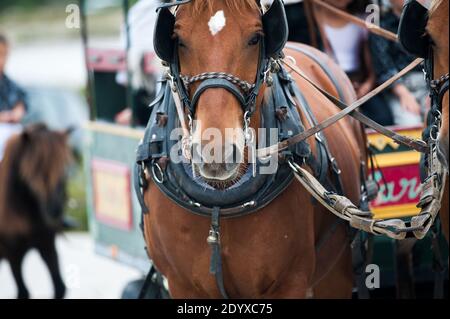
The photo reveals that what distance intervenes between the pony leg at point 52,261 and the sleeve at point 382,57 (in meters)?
2.79

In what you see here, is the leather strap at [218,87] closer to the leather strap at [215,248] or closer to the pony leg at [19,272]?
the leather strap at [215,248]

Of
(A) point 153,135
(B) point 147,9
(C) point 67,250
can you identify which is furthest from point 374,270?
(C) point 67,250

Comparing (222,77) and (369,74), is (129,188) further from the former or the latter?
(222,77)

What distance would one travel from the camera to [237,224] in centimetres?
336

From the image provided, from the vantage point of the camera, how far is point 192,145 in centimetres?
297

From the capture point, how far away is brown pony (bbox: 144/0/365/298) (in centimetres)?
303

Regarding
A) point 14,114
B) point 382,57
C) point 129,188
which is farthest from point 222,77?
point 14,114

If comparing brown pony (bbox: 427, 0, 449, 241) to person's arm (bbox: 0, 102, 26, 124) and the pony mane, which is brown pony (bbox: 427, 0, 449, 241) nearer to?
the pony mane

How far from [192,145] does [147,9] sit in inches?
106

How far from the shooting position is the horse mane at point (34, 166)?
6.64 metres

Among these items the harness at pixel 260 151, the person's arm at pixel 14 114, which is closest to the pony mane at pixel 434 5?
the harness at pixel 260 151

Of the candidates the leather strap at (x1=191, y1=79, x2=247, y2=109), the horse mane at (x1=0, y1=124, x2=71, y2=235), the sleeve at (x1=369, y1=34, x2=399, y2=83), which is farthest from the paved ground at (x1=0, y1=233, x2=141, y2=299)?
the leather strap at (x1=191, y1=79, x2=247, y2=109)

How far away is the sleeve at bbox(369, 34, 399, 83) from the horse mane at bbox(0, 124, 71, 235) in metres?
2.53
